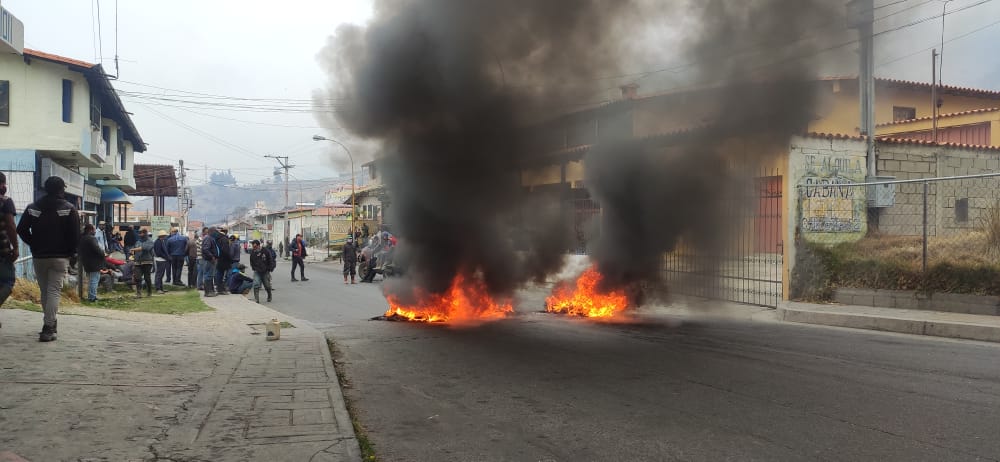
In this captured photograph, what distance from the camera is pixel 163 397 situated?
4445 millimetres

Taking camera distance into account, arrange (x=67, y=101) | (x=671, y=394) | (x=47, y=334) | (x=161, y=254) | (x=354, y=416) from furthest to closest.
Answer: (x=67, y=101) → (x=161, y=254) → (x=47, y=334) → (x=671, y=394) → (x=354, y=416)

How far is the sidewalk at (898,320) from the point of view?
776 cm

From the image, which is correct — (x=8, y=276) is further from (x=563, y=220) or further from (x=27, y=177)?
(x=27, y=177)

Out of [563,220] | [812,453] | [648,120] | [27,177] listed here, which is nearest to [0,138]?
[27,177]

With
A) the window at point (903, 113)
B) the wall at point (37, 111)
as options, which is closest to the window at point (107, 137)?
the wall at point (37, 111)

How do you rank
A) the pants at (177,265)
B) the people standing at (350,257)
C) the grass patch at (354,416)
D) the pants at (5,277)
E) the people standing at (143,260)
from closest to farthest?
1. the grass patch at (354,416)
2. the pants at (5,277)
3. the people standing at (143,260)
4. the pants at (177,265)
5. the people standing at (350,257)

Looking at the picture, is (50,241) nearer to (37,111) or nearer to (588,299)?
(588,299)

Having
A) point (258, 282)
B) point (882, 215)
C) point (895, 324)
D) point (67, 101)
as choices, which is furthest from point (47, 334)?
point (67, 101)

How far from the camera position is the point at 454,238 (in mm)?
8703

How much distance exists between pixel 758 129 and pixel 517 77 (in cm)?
327

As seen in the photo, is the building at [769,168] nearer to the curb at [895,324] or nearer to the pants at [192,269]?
the curb at [895,324]

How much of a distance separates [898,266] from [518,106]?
20.6 feet

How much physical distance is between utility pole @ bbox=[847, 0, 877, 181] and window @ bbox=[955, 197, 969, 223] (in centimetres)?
152

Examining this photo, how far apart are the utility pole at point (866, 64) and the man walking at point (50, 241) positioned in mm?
8467
